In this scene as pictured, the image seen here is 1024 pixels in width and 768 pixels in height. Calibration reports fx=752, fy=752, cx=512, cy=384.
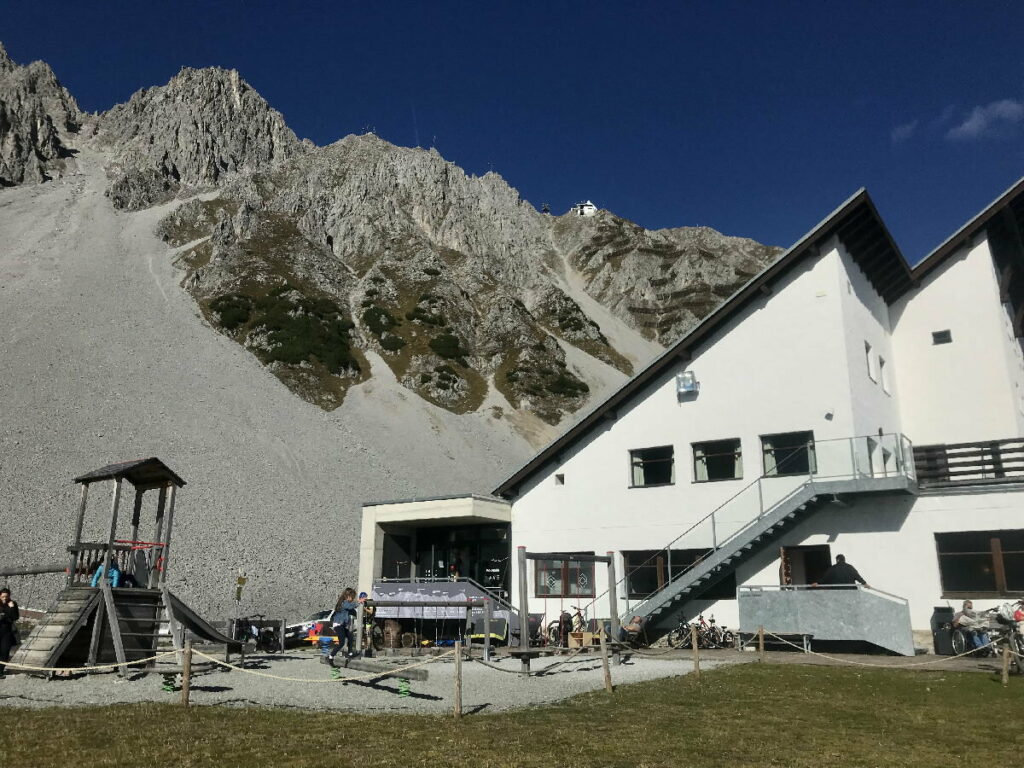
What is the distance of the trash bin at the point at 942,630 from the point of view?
64.2 ft

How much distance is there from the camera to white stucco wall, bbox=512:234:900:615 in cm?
2338

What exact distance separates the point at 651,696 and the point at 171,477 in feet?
40.4

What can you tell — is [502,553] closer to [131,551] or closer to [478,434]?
[131,551]

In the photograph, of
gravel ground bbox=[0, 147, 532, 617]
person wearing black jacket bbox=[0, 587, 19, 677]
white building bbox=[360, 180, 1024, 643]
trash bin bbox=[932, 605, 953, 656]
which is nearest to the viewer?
person wearing black jacket bbox=[0, 587, 19, 677]

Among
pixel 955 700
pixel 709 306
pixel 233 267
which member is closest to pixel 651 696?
pixel 955 700

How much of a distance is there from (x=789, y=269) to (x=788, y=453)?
21.0 feet

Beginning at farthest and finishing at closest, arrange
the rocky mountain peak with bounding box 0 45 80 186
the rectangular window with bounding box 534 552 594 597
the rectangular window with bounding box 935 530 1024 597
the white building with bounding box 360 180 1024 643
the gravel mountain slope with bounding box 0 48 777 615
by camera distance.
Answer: the rocky mountain peak with bounding box 0 45 80 186
the gravel mountain slope with bounding box 0 48 777 615
the rectangular window with bounding box 534 552 594 597
the white building with bounding box 360 180 1024 643
the rectangular window with bounding box 935 530 1024 597

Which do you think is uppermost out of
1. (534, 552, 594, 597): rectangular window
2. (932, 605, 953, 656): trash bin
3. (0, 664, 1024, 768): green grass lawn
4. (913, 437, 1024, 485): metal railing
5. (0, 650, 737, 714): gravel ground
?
(913, 437, 1024, 485): metal railing

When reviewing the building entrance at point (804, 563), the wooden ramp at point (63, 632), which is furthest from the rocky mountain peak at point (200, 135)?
the building entrance at point (804, 563)

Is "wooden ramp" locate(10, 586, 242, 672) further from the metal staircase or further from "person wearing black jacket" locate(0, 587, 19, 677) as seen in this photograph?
the metal staircase

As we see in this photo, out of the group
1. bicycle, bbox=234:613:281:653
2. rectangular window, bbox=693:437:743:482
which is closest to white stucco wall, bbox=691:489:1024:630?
rectangular window, bbox=693:437:743:482

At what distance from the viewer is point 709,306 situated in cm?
14000

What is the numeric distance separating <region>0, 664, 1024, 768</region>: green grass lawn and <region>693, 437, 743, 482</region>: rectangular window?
12.0 m

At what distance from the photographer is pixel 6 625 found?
15.4 metres
